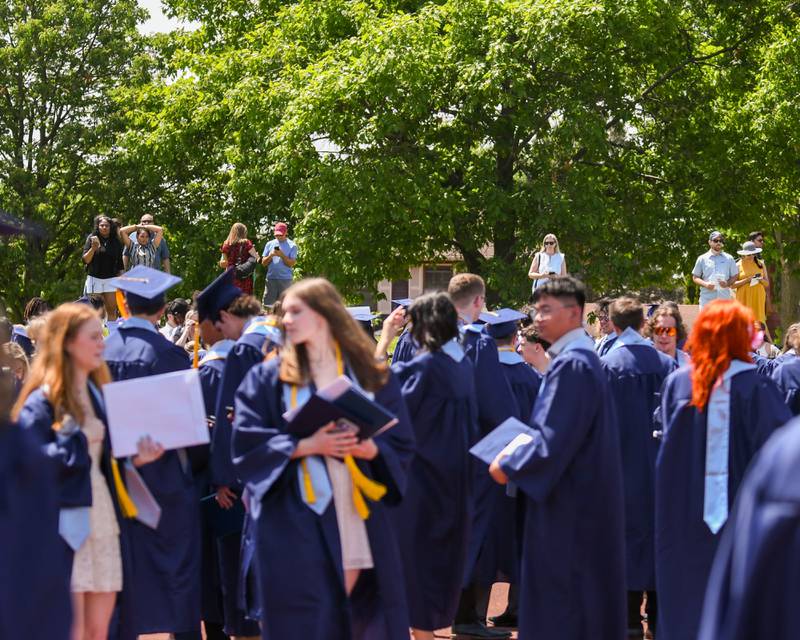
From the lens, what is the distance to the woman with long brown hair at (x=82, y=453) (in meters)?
5.21

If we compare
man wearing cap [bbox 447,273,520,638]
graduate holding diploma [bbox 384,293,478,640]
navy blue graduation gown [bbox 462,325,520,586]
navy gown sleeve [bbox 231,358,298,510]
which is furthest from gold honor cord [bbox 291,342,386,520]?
man wearing cap [bbox 447,273,520,638]

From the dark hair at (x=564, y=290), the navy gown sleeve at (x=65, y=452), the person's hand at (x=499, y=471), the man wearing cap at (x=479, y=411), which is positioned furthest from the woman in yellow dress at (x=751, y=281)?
the navy gown sleeve at (x=65, y=452)

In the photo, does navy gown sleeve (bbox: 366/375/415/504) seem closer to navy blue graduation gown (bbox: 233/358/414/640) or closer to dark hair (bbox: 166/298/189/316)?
navy blue graduation gown (bbox: 233/358/414/640)

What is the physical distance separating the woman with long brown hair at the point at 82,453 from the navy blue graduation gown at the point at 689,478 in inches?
100

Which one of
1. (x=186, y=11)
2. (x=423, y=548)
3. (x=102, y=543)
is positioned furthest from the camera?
(x=186, y=11)

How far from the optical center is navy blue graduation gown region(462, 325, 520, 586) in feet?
26.7

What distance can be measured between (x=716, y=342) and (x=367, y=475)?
192 centimetres

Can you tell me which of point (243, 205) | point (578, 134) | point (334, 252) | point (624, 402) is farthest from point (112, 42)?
point (624, 402)

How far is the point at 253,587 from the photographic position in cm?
568

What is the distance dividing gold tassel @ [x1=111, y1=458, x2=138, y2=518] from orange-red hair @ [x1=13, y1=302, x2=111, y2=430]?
0.35 meters

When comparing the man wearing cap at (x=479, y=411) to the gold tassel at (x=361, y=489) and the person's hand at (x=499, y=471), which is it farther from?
the gold tassel at (x=361, y=489)

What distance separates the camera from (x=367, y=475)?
5238 mm

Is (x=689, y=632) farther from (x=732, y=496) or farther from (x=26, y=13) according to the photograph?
(x=26, y=13)

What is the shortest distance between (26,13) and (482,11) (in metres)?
21.8
